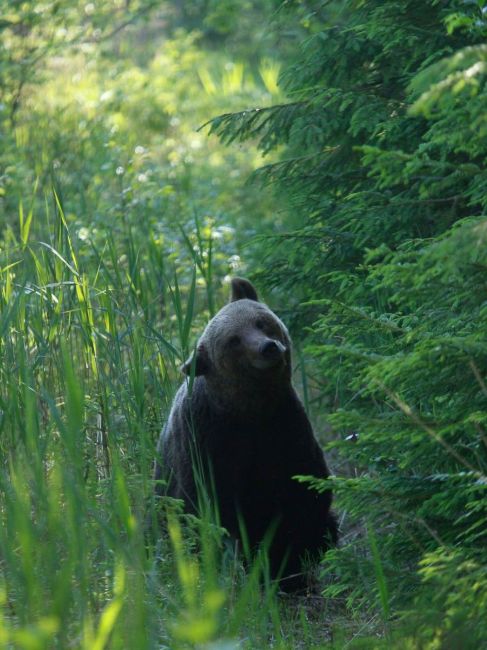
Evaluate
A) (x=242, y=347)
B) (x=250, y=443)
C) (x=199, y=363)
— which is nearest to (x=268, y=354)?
(x=242, y=347)

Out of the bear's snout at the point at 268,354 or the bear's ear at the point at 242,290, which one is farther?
the bear's ear at the point at 242,290

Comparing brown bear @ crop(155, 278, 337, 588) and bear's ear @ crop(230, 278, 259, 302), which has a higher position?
A: bear's ear @ crop(230, 278, 259, 302)

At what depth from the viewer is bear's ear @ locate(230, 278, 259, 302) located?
568 cm

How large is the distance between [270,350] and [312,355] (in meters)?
1.69

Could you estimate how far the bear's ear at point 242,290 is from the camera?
224 inches

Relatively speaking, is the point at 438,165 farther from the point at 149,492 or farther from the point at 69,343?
the point at 69,343

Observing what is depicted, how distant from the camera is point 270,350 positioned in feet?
16.7

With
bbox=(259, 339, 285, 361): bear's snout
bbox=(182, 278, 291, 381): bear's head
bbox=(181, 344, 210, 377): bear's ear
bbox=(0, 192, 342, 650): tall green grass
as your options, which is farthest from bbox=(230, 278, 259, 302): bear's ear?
bbox=(259, 339, 285, 361): bear's snout

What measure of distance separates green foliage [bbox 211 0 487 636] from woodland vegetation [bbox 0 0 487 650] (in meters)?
0.01

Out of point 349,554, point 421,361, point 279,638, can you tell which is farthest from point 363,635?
point 421,361

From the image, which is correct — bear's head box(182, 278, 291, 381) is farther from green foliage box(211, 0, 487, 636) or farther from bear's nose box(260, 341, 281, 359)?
green foliage box(211, 0, 487, 636)

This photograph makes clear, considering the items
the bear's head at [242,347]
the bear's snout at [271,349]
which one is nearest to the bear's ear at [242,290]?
the bear's head at [242,347]

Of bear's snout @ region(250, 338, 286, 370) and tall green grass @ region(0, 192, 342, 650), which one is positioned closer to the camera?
tall green grass @ region(0, 192, 342, 650)

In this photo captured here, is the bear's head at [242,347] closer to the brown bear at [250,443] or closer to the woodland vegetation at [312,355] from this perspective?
the brown bear at [250,443]
